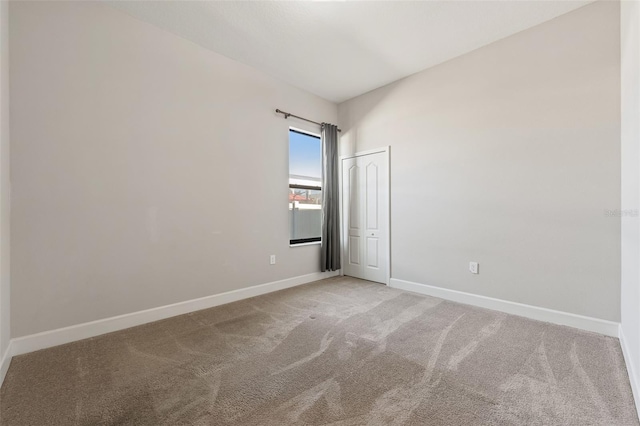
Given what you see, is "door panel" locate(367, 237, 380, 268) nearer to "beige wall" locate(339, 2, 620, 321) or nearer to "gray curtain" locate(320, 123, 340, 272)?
"beige wall" locate(339, 2, 620, 321)

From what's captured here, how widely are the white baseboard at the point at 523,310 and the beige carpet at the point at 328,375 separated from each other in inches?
4.9

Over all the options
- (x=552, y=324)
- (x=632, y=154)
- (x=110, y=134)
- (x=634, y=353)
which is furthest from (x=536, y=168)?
(x=110, y=134)

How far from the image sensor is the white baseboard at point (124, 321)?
212 centimetres

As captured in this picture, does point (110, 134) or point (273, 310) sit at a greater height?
point (110, 134)

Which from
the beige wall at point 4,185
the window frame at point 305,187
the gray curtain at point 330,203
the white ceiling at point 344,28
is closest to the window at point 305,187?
the window frame at point 305,187

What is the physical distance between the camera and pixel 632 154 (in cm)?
189

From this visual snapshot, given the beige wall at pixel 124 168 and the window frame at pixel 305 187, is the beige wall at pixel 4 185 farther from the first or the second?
the window frame at pixel 305 187

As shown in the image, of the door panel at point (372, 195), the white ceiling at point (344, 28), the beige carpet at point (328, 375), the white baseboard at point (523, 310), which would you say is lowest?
the beige carpet at point (328, 375)

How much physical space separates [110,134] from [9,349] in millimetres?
1858

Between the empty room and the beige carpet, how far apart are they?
0.02 metres

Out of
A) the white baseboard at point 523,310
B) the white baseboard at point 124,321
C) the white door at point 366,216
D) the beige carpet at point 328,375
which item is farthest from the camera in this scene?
the white door at point 366,216

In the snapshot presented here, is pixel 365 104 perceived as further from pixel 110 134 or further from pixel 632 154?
pixel 110 134

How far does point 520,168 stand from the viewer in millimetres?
2820

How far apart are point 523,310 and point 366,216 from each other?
225 cm
